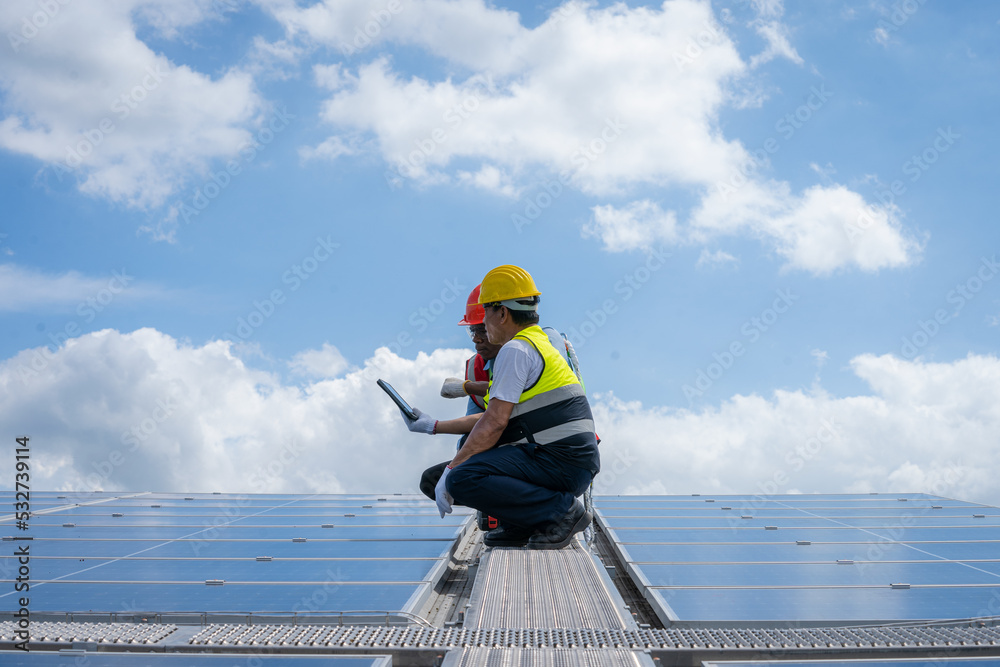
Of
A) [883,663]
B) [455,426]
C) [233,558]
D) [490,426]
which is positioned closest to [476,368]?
[455,426]

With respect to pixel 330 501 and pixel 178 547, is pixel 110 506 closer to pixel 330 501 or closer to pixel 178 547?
pixel 330 501

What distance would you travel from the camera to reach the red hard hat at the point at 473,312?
5.19 meters

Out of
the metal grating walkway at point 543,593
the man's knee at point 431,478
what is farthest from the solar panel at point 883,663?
the man's knee at point 431,478

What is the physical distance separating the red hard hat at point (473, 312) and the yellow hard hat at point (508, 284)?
1.13 m

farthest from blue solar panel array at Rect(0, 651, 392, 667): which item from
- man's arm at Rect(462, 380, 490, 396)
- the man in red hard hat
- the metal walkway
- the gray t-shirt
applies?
man's arm at Rect(462, 380, 490, 396)

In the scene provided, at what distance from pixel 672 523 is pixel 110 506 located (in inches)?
295

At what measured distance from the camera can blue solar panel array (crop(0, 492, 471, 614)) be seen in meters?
3.62

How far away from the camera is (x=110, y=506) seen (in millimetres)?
9656

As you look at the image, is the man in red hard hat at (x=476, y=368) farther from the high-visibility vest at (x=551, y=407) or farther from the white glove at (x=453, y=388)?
the high-visibility vest at (x=551, y=407)

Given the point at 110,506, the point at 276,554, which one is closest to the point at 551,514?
the point at 276,554

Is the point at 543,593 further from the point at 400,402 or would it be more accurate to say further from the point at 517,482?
the point at 400,402

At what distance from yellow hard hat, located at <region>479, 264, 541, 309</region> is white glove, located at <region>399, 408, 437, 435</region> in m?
1.11

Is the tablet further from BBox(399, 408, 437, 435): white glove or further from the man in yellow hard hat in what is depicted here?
the man in yellow hard hat

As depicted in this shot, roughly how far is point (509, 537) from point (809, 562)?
2.10 m
